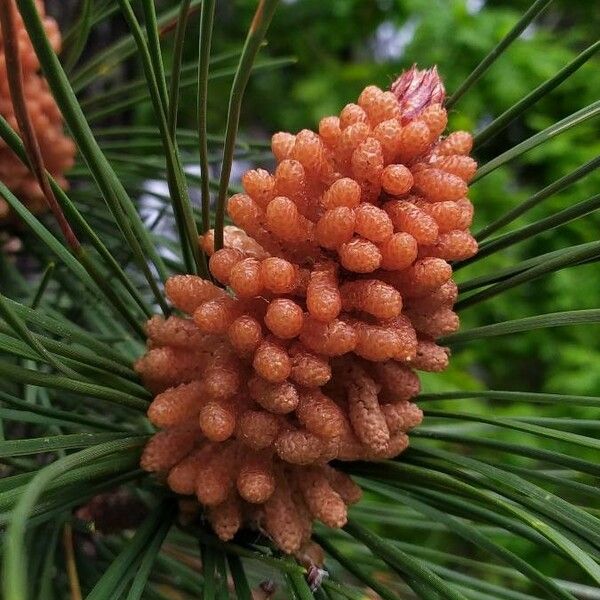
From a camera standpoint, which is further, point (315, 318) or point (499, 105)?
point (499, 105)

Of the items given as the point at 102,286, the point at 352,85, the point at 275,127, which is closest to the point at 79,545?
the point at 102,286

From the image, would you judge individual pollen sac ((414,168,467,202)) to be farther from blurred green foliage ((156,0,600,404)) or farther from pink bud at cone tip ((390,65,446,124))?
blurred green foliage ((156,0,600,404))

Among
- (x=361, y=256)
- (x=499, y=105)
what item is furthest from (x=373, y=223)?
(x=499, y=105)

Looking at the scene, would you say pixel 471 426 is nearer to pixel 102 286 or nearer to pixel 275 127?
pixel 102 286

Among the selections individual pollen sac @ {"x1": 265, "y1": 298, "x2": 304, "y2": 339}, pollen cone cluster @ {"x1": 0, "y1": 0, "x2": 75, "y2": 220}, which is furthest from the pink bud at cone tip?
pollen cone cluster @ {"x1": 0, "y1": 0, "x2": 75, "y2": 220}

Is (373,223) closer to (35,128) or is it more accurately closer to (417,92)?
(417,92)
